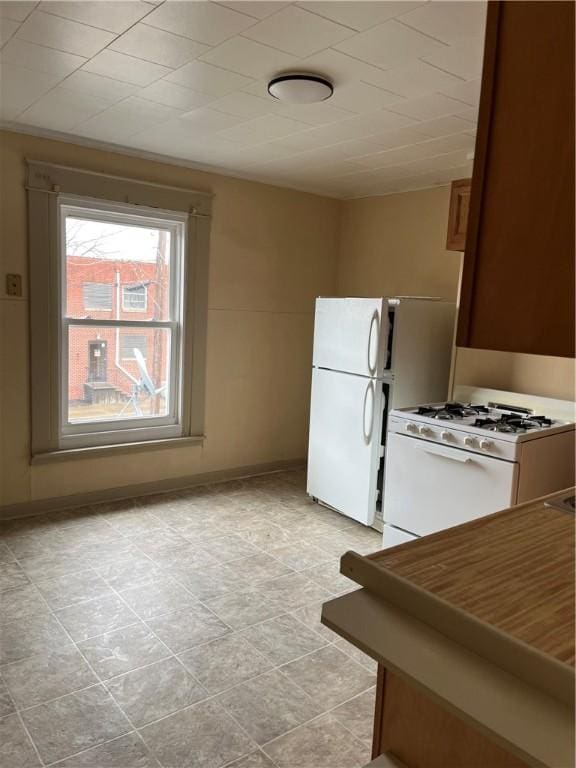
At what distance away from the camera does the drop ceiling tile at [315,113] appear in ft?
9.09

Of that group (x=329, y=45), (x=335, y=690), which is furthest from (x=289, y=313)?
(x=335, y=690)

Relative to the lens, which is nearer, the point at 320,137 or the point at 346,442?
the point at 320,137

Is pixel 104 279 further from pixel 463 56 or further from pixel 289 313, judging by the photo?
pixel 463 56

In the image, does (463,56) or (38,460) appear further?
(38,460)

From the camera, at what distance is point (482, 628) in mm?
934

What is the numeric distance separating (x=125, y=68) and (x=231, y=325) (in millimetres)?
2306

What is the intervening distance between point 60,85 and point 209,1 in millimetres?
1180

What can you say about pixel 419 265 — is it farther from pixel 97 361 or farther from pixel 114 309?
pixel 97 361

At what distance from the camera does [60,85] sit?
2.68 meters

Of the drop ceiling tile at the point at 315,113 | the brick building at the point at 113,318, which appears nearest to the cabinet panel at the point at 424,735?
the drop ceiling tile at the point at 315,113

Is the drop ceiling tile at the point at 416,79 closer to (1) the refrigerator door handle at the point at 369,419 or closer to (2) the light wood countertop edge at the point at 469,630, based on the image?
(1) the refrigerator door handle at the point at 369,419

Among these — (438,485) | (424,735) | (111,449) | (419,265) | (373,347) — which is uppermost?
(419,265)

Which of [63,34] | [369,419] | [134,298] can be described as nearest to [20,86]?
[63,34]

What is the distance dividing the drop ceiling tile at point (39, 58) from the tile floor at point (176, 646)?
2.44 meters
